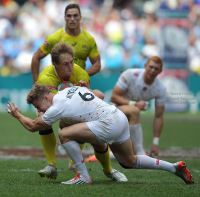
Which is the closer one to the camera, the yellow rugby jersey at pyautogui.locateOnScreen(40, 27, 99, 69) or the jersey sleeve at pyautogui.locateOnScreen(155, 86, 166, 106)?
the yellow rugby jersey at pyautogui.locateOnScreen(40, 27, 99, 69)

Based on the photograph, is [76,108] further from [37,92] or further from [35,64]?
[35,64]

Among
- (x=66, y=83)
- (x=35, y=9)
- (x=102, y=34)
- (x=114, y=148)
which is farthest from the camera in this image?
(x=35, y=9)

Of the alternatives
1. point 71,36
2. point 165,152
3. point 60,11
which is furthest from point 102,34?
point 71,36

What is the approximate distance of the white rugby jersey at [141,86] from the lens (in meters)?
7.79

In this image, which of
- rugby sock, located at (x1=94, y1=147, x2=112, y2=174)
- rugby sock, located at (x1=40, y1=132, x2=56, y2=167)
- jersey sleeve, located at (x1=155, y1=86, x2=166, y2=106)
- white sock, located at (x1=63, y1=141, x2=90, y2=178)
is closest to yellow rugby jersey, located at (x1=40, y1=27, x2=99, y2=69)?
rugby sock, located at (x1=40, y1=132, x2=56, y2=167)

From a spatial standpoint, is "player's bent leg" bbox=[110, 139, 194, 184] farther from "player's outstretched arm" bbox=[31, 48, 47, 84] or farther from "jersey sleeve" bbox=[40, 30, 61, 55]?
"jersey sleeve" bbox=[40, 30, 61, 55]

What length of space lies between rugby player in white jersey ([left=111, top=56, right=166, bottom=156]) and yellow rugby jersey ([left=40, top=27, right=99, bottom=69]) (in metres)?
1.18

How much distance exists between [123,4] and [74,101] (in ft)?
62.3

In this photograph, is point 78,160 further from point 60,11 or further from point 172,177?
point 60,11

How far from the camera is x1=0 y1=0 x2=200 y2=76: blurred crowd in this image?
19.6m

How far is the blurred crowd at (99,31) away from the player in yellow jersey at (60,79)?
41.8 feet

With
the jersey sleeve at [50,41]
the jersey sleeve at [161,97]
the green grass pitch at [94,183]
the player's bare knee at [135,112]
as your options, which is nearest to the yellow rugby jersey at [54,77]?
the jersey sleeve at [50,41]

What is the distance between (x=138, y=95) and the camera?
798 centimetres

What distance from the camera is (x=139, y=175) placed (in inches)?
240
